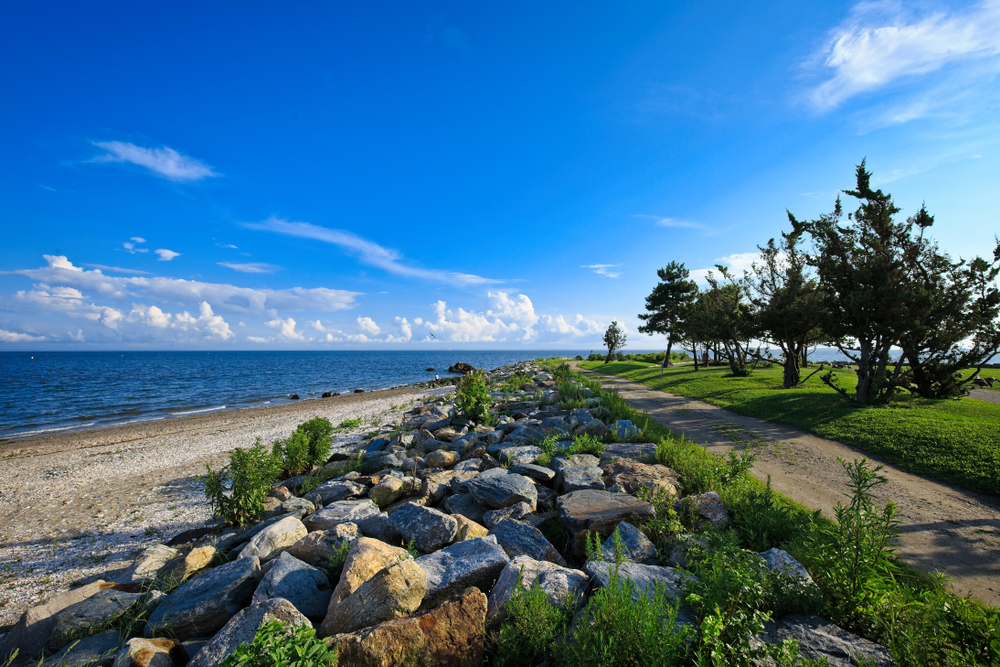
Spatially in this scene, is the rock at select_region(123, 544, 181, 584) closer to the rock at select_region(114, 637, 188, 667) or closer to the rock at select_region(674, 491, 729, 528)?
the rock at select_region(114, 637, 188, 667)

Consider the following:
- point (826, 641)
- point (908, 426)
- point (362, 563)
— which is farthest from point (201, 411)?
point (908, 426)

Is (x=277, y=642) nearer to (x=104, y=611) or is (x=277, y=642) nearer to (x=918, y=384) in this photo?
(x=104, y=611)

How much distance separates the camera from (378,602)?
3.70m

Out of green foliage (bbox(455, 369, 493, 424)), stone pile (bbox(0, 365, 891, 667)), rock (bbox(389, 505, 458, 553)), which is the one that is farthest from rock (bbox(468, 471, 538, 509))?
green foliage (bbox(455, 369, 493, 424))

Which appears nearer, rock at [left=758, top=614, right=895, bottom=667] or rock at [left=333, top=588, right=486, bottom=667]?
rock at [left=758, top=614, right=895, bottom=667]

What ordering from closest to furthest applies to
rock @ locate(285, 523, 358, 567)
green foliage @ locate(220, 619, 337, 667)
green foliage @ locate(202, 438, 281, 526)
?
green foliage @ locate(220, 619, 337, 667) < rock @ locate(285, 523, 358, 567) < green foliage @ locate(202, 438, 281, 526)

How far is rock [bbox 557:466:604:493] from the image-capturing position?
6648 millimetres

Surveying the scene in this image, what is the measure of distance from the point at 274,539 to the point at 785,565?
6.05 meters

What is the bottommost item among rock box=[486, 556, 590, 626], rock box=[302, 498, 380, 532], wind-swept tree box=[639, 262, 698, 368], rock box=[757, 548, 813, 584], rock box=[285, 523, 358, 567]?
rock box=[302, 498, 380, 532]

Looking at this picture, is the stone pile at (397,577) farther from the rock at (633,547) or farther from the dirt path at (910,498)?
the dirt path at (910,498)

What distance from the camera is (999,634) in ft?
8.98

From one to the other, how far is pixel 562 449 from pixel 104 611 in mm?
7325

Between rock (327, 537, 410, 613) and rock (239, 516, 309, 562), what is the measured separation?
60.6 inches

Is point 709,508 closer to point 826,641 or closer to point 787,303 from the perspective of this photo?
point 826,641
